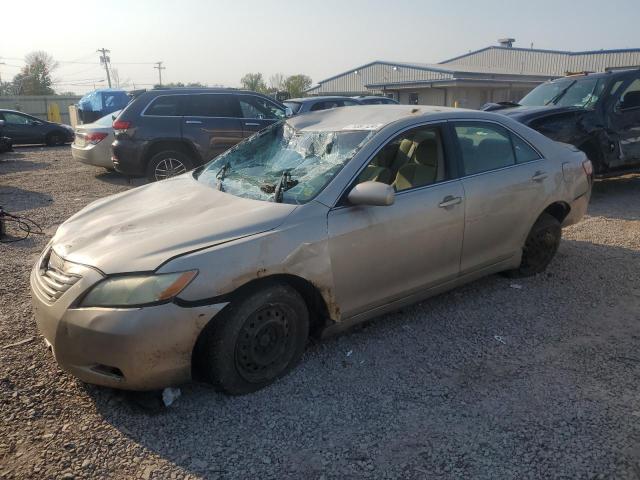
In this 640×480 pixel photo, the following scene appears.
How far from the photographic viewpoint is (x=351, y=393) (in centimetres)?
316

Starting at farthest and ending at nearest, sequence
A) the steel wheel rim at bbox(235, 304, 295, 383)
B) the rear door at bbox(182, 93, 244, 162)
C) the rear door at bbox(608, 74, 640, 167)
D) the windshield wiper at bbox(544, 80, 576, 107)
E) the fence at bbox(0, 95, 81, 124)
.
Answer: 1. the fence at bbox(0, 95, 81, 124)
2. the rear door at bbox(182, 93, 244, 162)
3. the windshield wiper at bbox(544, 80, 576, 107)
4. the rear door at bbox(608, 74, 640, 167)
5. the steel wheel rim at bbox(235, 304, 295, 383)

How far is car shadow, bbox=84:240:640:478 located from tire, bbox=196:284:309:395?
13 centimetres

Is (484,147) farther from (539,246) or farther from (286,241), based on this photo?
(286,241)

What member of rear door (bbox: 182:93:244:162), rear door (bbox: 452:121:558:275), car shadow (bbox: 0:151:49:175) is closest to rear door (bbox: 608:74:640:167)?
rear door (bbox: 452:121:558:275)

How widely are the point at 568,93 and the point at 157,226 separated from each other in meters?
8.07

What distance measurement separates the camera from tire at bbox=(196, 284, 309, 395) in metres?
2.91

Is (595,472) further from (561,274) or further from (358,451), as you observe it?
(561,274)

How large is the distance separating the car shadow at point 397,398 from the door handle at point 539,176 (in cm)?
110

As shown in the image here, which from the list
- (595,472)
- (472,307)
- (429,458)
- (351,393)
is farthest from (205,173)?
(595,472)

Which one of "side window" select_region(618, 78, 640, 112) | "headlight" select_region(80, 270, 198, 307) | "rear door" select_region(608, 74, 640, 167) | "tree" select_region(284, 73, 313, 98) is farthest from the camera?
"tree" select_region(284, 73, 313, 98)

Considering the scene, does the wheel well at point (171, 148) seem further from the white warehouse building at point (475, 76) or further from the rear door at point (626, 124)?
the white warehouse building at point (475, 76)

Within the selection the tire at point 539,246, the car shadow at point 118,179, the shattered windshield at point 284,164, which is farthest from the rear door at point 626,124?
the car shadow at point 118,179

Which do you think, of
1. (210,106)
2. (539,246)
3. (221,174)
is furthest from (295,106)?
(221,174)

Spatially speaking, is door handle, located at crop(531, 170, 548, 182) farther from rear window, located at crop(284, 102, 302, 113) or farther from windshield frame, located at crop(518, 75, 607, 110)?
rear window, located at crop(284, 102, 302, 113)
